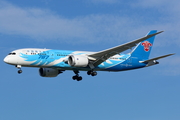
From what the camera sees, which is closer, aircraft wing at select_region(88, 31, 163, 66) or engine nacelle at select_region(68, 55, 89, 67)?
aircraft wing at select_region(88, 31, 163, 66)

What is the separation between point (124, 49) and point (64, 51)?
8.77 m

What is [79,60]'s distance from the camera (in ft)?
191

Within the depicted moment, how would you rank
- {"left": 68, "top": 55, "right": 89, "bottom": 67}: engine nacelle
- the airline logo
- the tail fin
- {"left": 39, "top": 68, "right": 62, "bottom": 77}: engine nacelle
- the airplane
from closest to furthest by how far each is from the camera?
the airplane → {"left": 68, "top": 55, "right": 89, "bottom": 67}: engine nacelle → {"left": 39, "top": 68, "right": 62, "bottom": 77}: engine nacelle → the tail fin → the airline logo

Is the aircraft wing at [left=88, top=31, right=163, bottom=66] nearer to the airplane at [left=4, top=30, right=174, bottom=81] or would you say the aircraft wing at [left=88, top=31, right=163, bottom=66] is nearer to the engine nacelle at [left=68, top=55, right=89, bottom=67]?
the airplane at [left=4, top=30, right=174, bottom=81]

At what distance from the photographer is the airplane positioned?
187 feet

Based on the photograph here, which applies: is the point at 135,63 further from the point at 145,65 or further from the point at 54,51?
the point at 54,51

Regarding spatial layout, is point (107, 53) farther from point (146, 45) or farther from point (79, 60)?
point (146, 45)

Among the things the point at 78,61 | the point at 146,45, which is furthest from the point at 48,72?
the point at 146,45

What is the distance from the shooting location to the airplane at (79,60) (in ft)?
187

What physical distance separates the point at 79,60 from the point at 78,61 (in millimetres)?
231

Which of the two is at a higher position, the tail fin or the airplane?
the tail fin

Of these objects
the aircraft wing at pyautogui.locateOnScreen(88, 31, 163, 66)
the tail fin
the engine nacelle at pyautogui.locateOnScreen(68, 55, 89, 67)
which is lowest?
the engine nacelle at pyautogui.locateOnScreen(68, 55, 89, 67)

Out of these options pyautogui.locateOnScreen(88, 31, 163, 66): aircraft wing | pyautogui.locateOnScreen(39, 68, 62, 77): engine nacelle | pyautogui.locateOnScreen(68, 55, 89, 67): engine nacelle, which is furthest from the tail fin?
pyautogui.locateOnScreen(39, 68, 62, 77): engine nacelle

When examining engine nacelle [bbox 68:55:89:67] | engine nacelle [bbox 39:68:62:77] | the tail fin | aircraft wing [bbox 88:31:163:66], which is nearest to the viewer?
aircraft wing [bbox 88:31:163:66]
